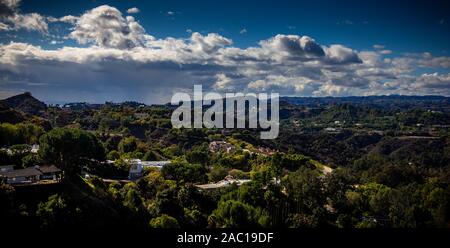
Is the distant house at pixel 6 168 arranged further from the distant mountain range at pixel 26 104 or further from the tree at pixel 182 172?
the distant mountain range at pixel 26 104

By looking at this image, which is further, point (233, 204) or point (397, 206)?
point (397, 206)

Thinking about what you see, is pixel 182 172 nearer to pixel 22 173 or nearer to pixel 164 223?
pixel 164 223

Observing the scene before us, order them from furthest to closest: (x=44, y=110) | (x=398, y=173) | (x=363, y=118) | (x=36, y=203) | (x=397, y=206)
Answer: (x=363, y=118) → (x=44, y=110) → (x=398, y=173) → (x=397, y=206) → (x=36, y=203)

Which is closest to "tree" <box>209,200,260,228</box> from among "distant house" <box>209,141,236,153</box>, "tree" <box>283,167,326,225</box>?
"tree" <box>283,167,326,225</box>

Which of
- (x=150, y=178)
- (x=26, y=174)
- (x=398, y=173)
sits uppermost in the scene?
(x=26, y=174)

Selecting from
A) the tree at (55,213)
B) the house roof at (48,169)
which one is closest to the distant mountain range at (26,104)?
the house roof at (48,169)
